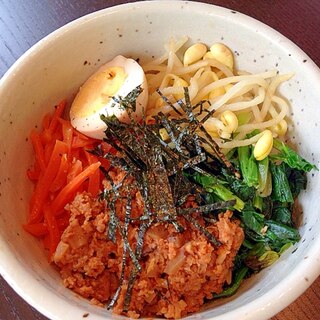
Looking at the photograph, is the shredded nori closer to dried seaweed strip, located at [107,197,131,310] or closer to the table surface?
dried seaweed strip, located at [107,197,131,310]

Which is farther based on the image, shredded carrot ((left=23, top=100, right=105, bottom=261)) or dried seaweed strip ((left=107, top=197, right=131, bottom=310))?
shredded carrot ((left=23, top=100, right=105, bottom=261))

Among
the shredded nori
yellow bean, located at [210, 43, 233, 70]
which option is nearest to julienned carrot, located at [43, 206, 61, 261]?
the shredded nori

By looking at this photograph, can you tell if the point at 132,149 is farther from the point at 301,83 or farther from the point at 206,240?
the point at 301,83

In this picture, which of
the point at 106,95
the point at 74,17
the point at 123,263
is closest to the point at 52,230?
the point at 123,263

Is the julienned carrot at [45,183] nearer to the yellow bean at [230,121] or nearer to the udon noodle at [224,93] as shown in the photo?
the udon noodle at [224,93]

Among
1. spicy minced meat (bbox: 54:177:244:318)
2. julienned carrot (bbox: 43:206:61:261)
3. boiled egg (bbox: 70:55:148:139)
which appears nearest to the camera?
spicy minced meat (bbox: 54:177:244:318)

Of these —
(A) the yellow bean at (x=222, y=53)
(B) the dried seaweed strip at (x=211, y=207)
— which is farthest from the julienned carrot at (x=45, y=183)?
(A) the yellow bean at (x=222, y=53)
